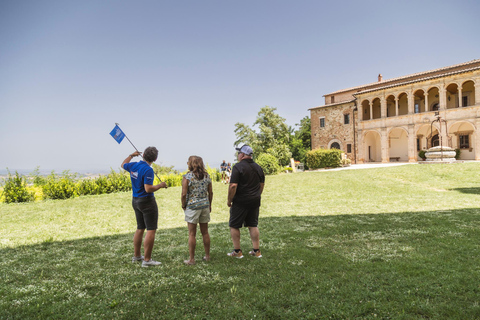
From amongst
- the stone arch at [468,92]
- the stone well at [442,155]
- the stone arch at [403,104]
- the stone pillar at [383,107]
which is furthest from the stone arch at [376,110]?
the stone well at [442,155]

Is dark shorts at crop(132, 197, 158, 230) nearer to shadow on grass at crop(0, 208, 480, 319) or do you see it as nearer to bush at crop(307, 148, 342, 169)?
shadow on grass at crop(0, 208, 480, 319)

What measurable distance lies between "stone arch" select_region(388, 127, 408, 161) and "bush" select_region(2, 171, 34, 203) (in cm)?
3709

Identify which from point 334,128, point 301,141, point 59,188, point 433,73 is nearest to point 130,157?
point 59,188

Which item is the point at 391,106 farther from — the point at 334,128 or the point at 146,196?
the point at 146,196

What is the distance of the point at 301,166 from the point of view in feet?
118

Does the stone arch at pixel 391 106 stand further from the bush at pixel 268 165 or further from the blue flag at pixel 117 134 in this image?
the blue flag at pixel 117 134

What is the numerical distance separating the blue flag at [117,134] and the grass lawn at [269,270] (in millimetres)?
2452

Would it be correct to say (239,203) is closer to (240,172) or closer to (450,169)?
(240,172)

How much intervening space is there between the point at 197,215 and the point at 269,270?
1.51m

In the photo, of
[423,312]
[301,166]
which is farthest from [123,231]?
[301,166]

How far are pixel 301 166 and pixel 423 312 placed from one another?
1309 inches

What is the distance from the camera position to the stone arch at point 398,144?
35688mm

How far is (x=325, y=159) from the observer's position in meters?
31.2

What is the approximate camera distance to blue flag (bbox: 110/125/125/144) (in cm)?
620
